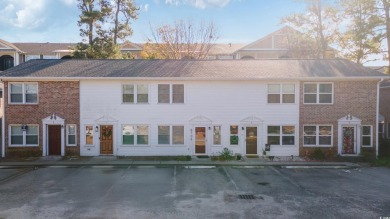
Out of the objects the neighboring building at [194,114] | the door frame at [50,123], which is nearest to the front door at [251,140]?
the neighboring building at [194,114]

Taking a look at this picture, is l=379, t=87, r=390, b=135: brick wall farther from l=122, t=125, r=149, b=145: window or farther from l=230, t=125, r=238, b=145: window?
l=122, t=125, r=149, b=145: window

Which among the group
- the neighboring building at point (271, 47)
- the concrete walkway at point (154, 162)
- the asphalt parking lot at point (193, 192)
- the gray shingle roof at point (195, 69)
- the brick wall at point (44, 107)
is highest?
the neighboring building at point (271, 47)

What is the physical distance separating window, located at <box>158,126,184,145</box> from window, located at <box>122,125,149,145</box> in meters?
1.02

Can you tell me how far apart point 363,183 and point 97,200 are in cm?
1312

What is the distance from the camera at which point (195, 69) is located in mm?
24219

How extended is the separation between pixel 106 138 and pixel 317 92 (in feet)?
51.7

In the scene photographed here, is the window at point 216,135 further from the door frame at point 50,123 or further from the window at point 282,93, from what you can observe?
the door frame at point 50,123

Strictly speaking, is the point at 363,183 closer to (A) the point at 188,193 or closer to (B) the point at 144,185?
(A) the point at 188,193

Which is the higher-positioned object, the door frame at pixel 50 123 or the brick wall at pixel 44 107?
the brick wall at pixel 44 107

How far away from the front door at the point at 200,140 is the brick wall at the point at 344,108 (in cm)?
697

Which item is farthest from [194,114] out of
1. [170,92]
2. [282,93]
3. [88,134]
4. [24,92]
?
[24,92]

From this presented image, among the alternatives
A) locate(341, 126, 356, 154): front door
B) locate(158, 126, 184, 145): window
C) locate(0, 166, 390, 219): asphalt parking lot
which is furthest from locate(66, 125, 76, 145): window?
locate(341, 126, 356, 154): front door

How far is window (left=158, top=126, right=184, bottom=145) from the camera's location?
75.3 feet

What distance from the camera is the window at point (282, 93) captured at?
75.3 feet
